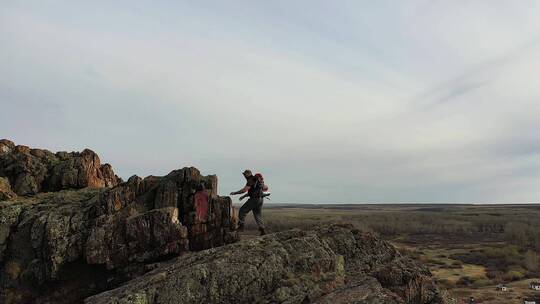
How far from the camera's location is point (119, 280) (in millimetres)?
18859

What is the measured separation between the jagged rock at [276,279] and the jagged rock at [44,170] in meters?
12.5

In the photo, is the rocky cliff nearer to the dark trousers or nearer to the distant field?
the dark trousers

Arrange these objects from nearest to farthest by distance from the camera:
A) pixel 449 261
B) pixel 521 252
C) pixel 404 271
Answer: pixel 404 271 → pixel 449 261 → pixel 521 252

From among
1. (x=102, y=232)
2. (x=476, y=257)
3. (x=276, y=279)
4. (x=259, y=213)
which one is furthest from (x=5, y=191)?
(x=476, y=257)

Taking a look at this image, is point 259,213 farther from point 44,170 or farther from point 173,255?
point 44,170

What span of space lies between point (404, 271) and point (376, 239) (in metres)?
3.60

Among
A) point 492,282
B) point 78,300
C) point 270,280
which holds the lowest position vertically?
point 492,282

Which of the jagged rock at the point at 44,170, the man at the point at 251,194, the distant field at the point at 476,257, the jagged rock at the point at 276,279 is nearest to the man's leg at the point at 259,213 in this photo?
the man at the point at 251,194

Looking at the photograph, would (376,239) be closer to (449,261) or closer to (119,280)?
(119,280)

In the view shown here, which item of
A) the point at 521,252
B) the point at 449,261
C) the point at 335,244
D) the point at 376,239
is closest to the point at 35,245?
the point at 335,244

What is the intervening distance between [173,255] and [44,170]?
1348 centimetres

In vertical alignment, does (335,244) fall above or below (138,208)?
below

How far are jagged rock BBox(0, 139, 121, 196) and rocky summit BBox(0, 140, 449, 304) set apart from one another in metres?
1.07

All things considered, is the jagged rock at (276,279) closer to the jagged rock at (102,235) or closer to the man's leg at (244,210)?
the jagged rock at (102,235)
